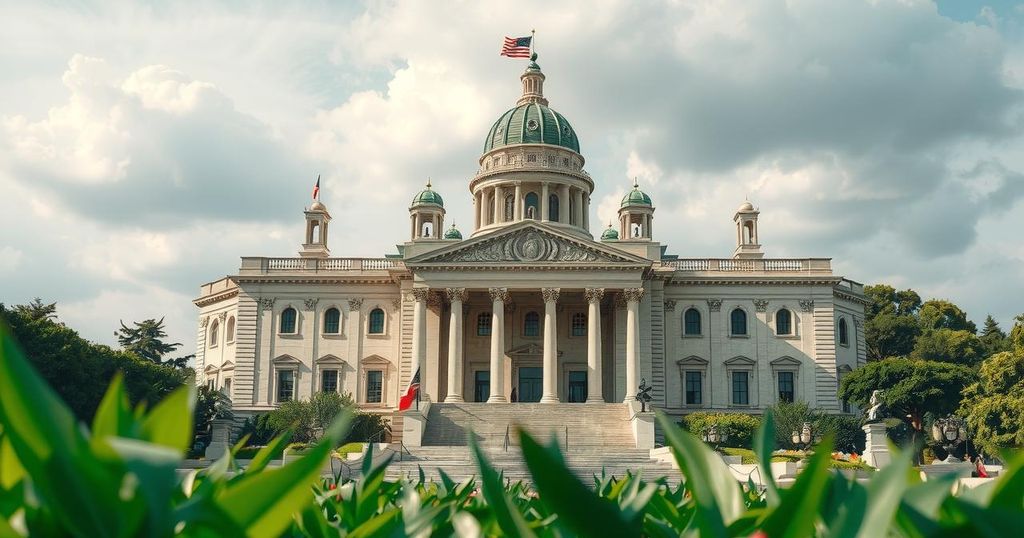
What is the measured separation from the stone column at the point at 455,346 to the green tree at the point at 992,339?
1585 inches

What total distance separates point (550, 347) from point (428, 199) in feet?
61.9

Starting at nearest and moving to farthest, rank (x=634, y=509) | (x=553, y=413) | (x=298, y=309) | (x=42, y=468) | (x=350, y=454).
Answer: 1. (x=42, y=468)
2. (x=634, y=509)
3. (x=350, y=454)
4. (x=553, y=413)
5. (x=298, y=309)

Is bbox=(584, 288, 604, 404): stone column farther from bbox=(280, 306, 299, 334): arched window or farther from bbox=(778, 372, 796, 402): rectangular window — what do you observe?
bbox=(280, 306, 299, 334): arched window

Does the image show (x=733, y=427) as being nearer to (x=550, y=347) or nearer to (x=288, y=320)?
(x=550, y=347)

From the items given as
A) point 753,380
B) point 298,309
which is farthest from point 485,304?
point 753,380

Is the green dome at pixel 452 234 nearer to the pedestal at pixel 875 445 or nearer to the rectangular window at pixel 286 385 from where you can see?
the rectangular window at pixel 286 385

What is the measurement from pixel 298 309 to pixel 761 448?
56.3 m

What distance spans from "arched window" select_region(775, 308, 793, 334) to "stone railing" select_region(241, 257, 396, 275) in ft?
74.8

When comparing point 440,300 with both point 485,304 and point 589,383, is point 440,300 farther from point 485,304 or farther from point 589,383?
point 589,383

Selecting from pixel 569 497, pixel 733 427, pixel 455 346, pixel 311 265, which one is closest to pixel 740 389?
pixel 733 427

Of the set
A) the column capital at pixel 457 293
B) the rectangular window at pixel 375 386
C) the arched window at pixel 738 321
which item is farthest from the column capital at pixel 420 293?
the arched window at pixel 738 321

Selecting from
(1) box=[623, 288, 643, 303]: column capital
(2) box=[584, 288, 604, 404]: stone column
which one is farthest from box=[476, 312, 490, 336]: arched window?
(1) box=[623, 288, 643, 303]: column capital

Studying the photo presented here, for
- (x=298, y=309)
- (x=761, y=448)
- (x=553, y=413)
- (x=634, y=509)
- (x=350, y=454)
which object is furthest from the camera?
(x=298, y=309)

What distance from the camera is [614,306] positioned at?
177 feet
